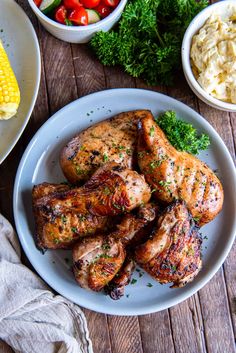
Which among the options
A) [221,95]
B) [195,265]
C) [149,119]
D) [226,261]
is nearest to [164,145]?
[149,119]

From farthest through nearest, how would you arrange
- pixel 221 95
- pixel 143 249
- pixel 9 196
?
pixel 9 196, pixel 221 95, pixel 143 249

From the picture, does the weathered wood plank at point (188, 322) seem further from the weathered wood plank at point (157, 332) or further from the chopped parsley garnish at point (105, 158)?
the chopped parsley garnish at point (105, 158)

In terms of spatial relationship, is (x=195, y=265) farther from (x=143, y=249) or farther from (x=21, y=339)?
(x=21, y=339)

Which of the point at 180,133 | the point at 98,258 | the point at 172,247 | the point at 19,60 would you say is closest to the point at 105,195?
the point at 98,258

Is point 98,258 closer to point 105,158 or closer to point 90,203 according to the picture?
point 90,203

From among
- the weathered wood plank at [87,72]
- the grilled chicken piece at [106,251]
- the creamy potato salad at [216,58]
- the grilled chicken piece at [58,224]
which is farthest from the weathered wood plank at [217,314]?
the weathered wood plank at [87,72]

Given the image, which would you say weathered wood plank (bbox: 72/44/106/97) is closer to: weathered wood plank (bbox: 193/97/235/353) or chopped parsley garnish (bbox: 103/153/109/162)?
chopped parsley garnish (bbox: 103/153/109/162)
